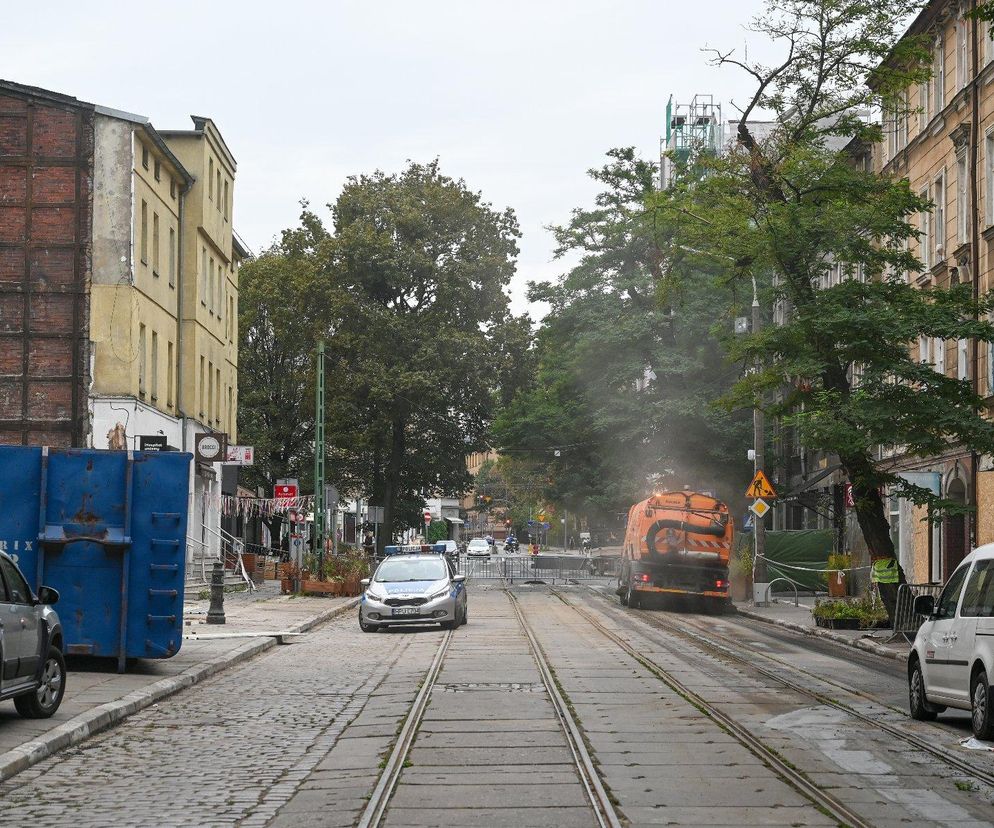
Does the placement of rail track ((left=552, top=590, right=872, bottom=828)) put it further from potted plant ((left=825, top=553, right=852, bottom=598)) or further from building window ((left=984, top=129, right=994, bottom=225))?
potted plant ((left=825, top=553, right=852, bottom=598))

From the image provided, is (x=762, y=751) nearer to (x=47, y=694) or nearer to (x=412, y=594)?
(x=47, y=694)

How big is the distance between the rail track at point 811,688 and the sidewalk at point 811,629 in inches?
85.0

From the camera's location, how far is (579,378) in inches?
2331

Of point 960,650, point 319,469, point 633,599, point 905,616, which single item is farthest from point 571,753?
point 319,469

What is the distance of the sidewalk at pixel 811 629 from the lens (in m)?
24.9

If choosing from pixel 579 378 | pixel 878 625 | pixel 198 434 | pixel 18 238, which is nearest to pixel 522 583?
pixel 579 378

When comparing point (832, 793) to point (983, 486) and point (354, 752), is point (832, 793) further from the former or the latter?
point (983, 486)

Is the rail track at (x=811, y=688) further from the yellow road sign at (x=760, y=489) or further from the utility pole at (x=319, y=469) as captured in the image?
the utility pole at (x=319, y=469)

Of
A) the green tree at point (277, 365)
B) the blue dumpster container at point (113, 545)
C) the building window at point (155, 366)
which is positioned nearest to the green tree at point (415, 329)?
the green tree at point (277, 365)

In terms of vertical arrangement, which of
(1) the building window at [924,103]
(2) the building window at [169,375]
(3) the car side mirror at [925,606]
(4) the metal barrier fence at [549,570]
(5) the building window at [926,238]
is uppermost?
(1) the building window at [924,103]

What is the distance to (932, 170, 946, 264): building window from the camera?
37719mm

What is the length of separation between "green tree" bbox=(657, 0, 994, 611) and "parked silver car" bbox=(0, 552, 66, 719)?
15.1 m

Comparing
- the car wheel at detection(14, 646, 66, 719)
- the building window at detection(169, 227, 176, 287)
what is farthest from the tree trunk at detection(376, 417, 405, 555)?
the car wheel at detection(14, 646, 66, 719)

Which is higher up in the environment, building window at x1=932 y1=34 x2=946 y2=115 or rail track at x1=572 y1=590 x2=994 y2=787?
building window at x1=932 y1=34 x2=946 y2=115
